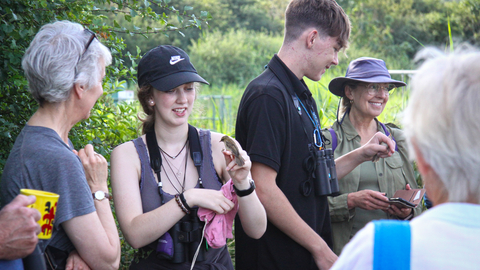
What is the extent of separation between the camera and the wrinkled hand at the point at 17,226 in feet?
5.10

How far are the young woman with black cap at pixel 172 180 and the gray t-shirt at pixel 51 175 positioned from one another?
402mm

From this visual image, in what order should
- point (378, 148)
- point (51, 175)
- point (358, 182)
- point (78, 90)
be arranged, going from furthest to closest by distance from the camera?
1. point (358, 182)
2. point (378, 148)
3. point (78, 90)
4. point (51, 175)

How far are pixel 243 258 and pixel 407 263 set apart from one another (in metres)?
1.58

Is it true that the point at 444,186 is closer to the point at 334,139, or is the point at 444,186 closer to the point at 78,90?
the point at 78,90

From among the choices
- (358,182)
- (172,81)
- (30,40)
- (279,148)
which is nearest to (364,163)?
(358,182)

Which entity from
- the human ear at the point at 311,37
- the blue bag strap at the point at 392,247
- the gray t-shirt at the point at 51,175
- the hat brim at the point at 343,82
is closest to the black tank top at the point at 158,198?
the gray t-shirt at the point at 51,175

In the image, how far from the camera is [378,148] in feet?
9.38

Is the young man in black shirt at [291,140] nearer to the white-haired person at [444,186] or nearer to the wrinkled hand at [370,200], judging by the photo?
the wrinkled hand at [370,200]

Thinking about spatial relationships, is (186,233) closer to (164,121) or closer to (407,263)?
(164,121)

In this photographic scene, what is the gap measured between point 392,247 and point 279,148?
4.30 ft

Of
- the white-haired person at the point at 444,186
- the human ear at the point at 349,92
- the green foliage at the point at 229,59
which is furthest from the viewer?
the green foliage at the point at 229,59

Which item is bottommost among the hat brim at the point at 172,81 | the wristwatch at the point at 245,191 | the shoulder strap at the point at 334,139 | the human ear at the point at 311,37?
the shoulder strap at the point at 334,139

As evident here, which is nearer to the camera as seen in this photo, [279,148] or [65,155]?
[65,155]

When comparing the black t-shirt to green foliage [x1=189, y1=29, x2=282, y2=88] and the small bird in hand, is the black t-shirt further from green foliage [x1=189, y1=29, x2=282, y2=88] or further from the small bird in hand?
green foliage [x1=189, y1=29, x2=282, y2=88]
